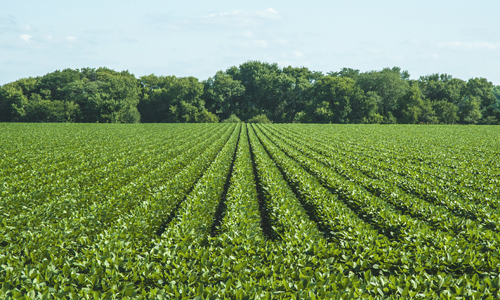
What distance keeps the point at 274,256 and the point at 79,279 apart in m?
3.30

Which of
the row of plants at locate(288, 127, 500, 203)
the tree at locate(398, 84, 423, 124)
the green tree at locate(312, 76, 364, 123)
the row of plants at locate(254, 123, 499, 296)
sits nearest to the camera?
the row of plants at locate(254, 123, 499, 296)

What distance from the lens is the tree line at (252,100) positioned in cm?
7075

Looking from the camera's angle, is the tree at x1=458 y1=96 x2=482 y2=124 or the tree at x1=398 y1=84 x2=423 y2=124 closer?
the tree at x1=398 y1=84 x2=423 y2=124

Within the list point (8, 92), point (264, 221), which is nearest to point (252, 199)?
point (264, 221)

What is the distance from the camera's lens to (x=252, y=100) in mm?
95812

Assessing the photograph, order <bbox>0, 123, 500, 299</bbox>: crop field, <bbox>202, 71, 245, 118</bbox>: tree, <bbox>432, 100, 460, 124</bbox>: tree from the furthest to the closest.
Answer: <bbox>202, 71, 245, 118</bbox>: tree
<bbox>432, 100, 460, 124</bbox>: tree
<bbox>0, 123, 500, 299</bbox>: crop field

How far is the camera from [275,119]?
95.4 m

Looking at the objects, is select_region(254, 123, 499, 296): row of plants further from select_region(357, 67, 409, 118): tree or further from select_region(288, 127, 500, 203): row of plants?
select_region(357, 67, 409, 118): tree

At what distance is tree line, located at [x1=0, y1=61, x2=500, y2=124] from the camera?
70750 mm

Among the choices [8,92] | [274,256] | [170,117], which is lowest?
[274,256]

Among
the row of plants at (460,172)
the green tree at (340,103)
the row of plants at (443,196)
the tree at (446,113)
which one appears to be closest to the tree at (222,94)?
the green tree at (340,103)

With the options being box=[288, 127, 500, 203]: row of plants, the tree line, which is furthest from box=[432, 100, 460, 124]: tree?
box=[288, 127, 500, 203]: row of plants

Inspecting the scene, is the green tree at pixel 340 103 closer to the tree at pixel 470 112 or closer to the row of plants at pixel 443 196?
the tree at pixel 470 112

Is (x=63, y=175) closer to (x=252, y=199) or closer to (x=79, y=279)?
(x=252, y=199)
